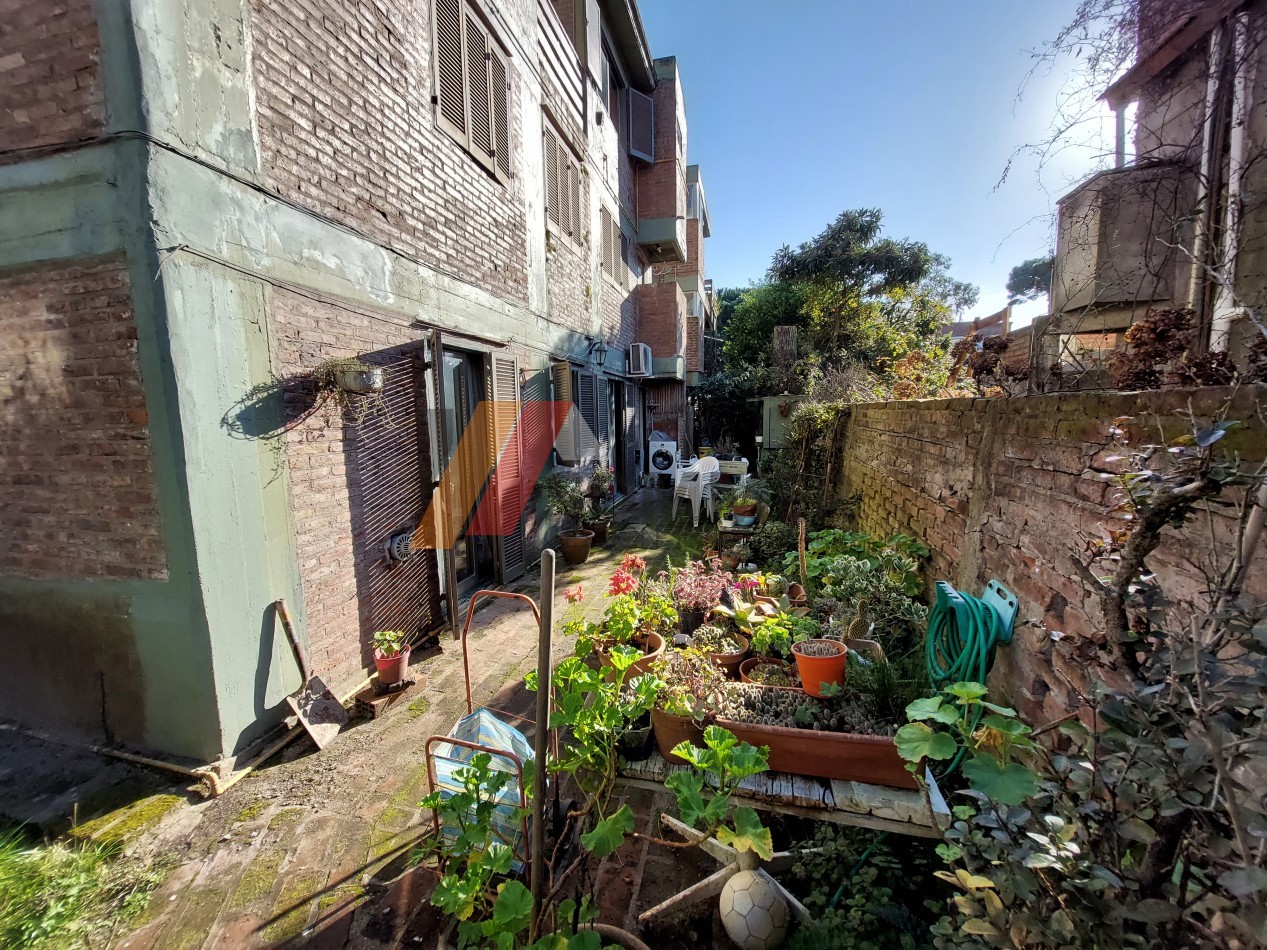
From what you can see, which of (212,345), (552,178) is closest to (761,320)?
(552,178)

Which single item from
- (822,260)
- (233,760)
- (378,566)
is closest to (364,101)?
(378,566)

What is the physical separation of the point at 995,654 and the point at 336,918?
116 inches

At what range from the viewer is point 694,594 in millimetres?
3279

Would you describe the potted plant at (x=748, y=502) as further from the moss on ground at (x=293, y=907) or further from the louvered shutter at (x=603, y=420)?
the moss on ground at (x=293, y=907)

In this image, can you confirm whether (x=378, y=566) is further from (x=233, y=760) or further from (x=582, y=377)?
(x=582, y=377)

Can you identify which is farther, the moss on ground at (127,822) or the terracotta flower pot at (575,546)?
the terracotta flower pot at (575,546)

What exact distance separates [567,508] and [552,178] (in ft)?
14.9

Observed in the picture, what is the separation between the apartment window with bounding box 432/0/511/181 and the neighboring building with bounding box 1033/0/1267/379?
16.4 feet

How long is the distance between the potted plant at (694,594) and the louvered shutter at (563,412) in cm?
373

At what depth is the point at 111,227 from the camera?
2.33 meters

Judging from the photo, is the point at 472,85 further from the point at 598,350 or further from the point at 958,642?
the point at 958,642

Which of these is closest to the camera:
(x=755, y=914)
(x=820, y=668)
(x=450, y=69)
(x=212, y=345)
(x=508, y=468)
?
(x=755, y=914)

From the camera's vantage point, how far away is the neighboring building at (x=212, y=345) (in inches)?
92.7

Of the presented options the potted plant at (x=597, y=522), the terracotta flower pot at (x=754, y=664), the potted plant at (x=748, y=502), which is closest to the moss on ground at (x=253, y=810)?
the terracotta flower pot at (x=754, y=664)
